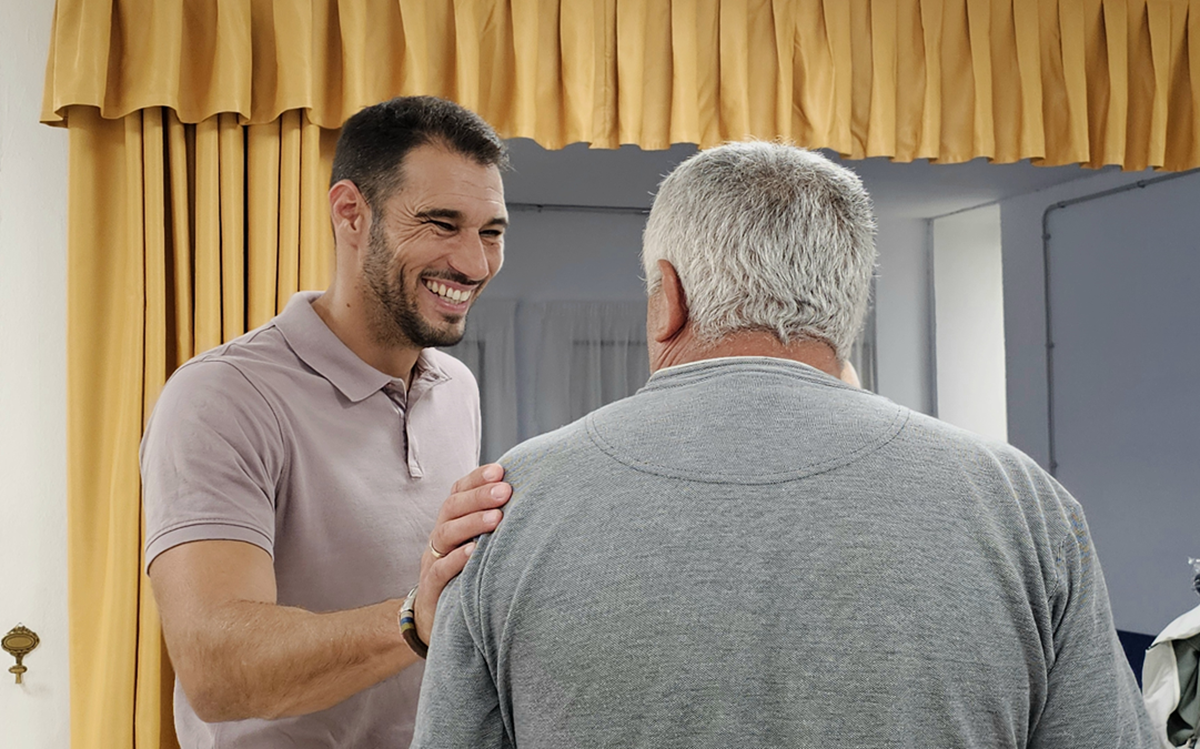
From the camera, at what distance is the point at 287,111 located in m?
2.05

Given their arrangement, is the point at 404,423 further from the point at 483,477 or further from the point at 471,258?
the point at 483,477

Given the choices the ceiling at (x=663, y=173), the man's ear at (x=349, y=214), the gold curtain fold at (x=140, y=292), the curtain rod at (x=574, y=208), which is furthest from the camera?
the curtain rod at (x=574, y=208)

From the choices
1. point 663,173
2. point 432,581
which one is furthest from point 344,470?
point 663,173

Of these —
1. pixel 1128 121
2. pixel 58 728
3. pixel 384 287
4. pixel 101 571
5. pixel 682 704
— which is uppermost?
pixel 1128 121

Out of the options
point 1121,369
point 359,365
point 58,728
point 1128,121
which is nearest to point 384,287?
point 359,365

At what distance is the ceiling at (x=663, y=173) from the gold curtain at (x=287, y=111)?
1047mm

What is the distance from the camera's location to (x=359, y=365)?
1438 mm

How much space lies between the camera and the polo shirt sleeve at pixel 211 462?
1182 millimetres

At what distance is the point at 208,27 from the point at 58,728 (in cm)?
138

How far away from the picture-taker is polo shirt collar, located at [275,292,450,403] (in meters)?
1.41

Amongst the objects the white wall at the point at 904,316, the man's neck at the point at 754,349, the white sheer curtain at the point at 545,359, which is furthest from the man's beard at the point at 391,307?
the white wall at the point at 904,316

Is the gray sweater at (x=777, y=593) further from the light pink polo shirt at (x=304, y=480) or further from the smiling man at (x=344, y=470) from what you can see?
the light pink polo shirt at (x=304, y=480)

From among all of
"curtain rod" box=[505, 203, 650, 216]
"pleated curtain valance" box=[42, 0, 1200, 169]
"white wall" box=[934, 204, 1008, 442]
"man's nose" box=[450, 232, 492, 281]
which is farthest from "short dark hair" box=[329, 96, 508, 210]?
"white wall" box=[934, 204, 1008, 442]

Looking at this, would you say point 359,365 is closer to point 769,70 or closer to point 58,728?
point 58,728
